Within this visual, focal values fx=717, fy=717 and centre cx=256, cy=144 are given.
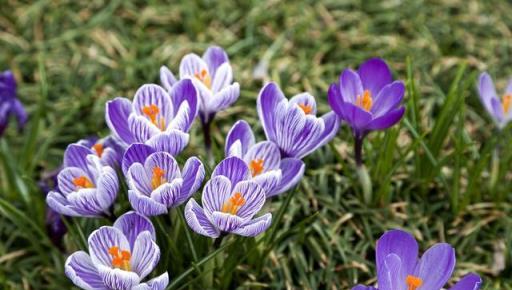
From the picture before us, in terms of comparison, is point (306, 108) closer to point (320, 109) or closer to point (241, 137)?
point (241, 137)

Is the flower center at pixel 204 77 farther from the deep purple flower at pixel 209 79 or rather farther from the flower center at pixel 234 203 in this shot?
the flower center at pixel 234 203

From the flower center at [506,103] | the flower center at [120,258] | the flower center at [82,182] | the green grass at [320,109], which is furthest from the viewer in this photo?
the flower center at [506,103]

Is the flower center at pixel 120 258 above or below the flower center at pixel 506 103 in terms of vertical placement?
below

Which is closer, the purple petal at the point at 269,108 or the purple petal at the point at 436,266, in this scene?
the purple petal at the point at 436,266

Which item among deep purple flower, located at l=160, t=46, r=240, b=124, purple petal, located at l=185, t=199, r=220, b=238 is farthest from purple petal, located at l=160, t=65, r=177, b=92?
purple petal, located at l=185, t=199, r=220, b=238

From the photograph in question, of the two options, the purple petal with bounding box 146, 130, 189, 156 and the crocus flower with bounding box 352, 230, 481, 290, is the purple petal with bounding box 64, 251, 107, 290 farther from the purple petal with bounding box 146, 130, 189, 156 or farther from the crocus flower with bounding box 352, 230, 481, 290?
the crocus flower with bounding box 352, 230, 481, 290

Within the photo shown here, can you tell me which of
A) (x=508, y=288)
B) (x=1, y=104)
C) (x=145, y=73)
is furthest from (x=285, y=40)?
(x=508, y=288)

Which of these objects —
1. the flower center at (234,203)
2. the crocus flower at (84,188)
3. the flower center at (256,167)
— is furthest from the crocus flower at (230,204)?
the crocus flower at (84,188)
